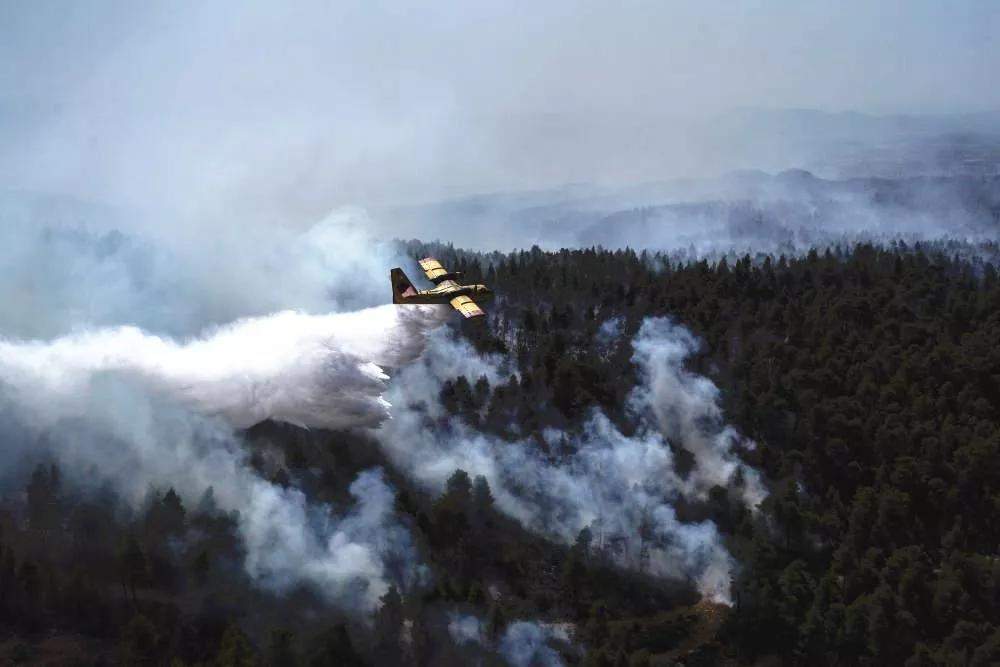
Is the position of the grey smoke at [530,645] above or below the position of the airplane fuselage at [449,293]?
below

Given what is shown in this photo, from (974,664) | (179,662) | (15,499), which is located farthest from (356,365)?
(974,664)

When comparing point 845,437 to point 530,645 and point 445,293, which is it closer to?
point 530,645

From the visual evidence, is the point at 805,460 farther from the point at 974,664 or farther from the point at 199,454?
the point at 199,454

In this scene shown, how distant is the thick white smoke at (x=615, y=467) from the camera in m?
125

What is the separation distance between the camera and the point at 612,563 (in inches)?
4823

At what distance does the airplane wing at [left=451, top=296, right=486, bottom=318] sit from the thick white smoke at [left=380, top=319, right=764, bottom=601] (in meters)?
23.0

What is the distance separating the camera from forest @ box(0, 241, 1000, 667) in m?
97.8

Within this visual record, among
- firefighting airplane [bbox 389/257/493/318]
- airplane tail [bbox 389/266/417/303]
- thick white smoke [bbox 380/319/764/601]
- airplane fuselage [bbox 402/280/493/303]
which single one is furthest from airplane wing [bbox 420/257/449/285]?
thick white smoke [bbox 380/319/764/601]

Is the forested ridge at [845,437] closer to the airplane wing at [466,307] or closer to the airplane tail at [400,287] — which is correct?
the airplane wing at [466,307]

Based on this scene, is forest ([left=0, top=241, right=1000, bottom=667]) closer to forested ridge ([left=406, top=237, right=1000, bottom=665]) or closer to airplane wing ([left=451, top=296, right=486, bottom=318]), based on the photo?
forested ridge ([left=406, top=237, right=1000, bottom=665])

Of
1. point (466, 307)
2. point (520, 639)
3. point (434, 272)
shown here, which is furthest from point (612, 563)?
point (434, 272)

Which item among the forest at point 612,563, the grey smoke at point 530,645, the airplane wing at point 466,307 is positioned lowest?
the grey smoke at point 530,645

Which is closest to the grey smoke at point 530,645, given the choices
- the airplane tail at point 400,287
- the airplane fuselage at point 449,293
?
the airplane fuselage at point 449,293

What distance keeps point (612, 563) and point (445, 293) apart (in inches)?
1735
